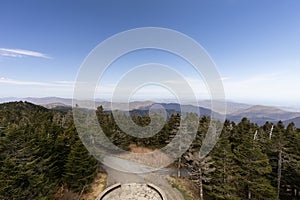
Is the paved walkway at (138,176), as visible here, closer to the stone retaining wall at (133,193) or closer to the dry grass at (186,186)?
the dry grass at (186,186)

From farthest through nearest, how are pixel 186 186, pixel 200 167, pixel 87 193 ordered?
1. pixel 186 186
2. pixel 87 193
3. pixel 200 167

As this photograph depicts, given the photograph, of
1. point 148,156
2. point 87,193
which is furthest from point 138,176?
point 148,156

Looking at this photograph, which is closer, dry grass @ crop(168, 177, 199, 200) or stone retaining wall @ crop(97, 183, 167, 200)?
stone retaining wall @ crop(97, 183, 167, 200)

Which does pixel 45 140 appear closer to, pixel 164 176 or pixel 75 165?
pixel 75 165

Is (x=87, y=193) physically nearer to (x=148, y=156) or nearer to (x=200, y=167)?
(x=200, y=167)

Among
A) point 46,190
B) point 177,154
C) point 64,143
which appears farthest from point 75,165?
point 177,154

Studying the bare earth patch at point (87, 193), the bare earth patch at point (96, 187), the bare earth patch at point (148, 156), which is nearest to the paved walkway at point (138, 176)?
the bare earth patch at point (96, 187)

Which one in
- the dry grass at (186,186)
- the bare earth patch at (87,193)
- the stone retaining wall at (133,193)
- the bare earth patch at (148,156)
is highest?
the stone retaining wall at (133,193)

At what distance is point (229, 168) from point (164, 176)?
811 centimetres

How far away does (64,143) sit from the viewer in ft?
66.0

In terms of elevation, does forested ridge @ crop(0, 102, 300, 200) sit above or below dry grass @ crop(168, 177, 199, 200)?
above

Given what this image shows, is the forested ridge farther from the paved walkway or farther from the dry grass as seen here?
the paved walkway

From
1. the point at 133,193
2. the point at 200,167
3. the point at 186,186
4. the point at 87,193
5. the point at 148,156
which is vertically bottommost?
the point at 87,193

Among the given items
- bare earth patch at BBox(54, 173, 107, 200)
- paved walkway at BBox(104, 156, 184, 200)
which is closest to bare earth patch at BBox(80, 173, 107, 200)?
bare earth patch at BBox(54, 173, 107, 200)
